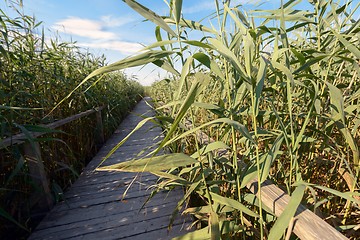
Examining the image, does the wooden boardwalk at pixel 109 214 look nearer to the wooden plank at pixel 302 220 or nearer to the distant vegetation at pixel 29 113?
the distant vegetation at pixel 29 113

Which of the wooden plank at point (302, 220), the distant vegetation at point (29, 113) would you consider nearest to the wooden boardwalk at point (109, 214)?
the distant vegetation at point (29, 113)

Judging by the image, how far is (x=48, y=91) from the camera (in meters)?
1.85

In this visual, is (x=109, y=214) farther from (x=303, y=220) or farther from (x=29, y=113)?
(x=303, y=220)

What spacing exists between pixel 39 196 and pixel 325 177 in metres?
1.82

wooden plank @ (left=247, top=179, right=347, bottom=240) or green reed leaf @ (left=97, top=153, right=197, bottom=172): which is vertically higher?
green reed leaf @ (left=97, top=153, right=197, bottom=172)

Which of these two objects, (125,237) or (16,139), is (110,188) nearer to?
(125,237)

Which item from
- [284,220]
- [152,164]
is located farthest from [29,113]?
[284,220]

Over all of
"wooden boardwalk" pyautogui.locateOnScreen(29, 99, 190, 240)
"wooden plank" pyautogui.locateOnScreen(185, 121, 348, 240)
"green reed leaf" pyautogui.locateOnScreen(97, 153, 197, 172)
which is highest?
"green reed leaf" pyautogui.locateOnScreen(97, 153, 197, 172)

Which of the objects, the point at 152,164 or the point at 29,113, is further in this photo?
the point at 29,113

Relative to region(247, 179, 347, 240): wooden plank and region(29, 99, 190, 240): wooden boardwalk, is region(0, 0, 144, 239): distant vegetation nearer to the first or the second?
region(29, 99, 190, 240): wooden boardwalk

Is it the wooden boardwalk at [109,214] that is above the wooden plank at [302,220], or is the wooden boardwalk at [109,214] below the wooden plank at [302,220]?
below

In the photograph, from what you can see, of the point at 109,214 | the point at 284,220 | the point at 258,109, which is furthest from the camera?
the point at 109,214

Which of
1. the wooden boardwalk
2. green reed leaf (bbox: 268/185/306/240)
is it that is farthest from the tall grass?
the wooden boardwalk

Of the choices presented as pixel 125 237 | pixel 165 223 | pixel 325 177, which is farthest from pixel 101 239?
pixel 325 177
